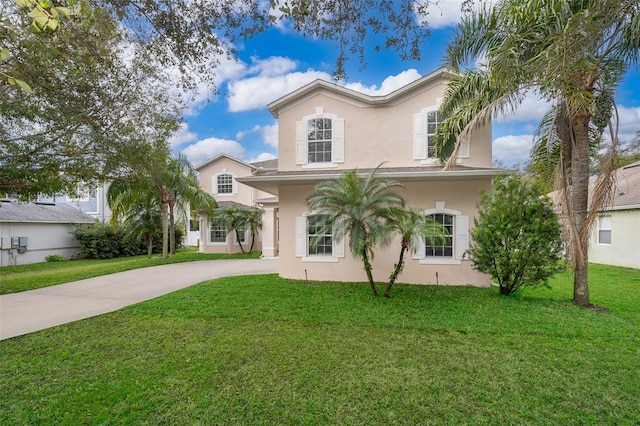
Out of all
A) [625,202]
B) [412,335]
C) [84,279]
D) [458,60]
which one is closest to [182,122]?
[84,279]

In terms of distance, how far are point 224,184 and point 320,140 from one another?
43.6ft

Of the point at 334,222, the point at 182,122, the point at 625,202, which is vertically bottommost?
the point at 334,222

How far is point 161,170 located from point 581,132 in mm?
13079

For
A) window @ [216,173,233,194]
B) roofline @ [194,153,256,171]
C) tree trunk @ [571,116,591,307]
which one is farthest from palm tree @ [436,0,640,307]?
window @ [216,173,233,194]

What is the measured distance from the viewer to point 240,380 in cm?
398

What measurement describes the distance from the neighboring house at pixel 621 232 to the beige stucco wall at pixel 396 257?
792 centimetres

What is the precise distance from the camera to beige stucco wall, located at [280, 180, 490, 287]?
30.8 feet

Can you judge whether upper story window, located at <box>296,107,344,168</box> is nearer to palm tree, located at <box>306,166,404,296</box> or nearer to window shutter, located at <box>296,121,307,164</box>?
window shutter, located at <box>296,121,307,164</box>

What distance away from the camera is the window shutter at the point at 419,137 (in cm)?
988

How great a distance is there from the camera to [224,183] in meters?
21.8

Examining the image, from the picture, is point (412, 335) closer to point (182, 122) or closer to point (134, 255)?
point (182, 122)

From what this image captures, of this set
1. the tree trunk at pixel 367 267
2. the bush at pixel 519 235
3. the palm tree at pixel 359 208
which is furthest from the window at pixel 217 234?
the bush at pixel 519 235

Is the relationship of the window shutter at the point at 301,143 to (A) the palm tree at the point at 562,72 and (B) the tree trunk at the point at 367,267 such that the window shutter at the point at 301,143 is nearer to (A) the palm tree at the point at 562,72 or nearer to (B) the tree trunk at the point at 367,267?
(B) the tree trunk at the point at 367,267

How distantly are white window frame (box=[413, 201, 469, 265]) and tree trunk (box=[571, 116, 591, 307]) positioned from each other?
265cm
